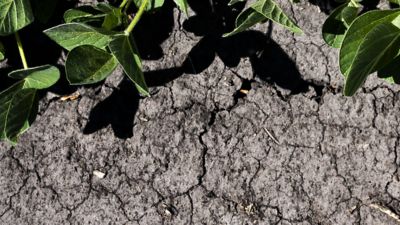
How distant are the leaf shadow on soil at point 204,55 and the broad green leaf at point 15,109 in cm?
24

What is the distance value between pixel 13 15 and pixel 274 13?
2.22 feet

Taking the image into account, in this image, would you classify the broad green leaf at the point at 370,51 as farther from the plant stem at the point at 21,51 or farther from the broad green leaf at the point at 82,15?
the plant stem at the point at 21,51

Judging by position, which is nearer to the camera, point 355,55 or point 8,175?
point 355,55

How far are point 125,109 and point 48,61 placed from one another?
27 cm

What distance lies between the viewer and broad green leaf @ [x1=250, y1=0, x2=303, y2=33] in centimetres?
168

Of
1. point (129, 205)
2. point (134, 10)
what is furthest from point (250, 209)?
point (134, 10)

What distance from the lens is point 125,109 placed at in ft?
6.79

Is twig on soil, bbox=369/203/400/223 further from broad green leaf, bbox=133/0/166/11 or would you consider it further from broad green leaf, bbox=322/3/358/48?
broad green leaf, bbox=133/0/166/11

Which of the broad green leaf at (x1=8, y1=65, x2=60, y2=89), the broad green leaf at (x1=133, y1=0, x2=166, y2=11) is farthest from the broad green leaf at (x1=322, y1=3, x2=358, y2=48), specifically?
the broad green leaf at (x1=8, y1=65, x2=60, y2=89)

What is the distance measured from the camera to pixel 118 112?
2.07 m

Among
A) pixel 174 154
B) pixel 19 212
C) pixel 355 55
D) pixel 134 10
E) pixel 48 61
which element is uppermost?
pixel 355 55

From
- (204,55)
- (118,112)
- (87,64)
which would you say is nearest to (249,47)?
(204,55)

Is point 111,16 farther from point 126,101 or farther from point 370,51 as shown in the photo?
point 370,51

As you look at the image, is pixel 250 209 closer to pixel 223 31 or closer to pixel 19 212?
pixel 223 31
